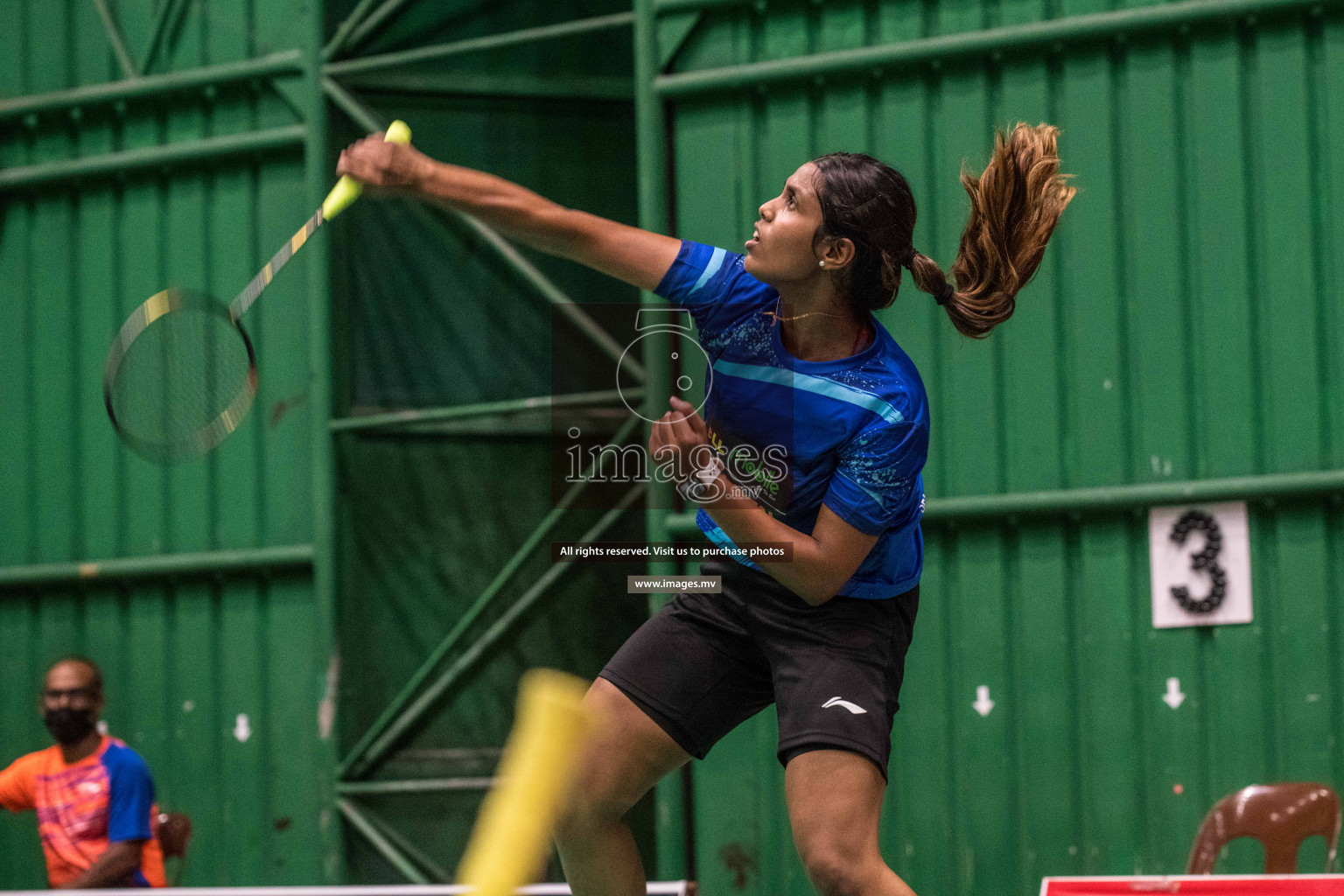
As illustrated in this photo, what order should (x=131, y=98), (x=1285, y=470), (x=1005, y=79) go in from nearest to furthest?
(x=1285, y=470), (x=1005, y=79), (x=131, y=98)

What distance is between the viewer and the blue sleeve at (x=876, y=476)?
9.38 ft

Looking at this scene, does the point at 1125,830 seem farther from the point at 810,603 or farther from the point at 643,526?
the point at 810,603

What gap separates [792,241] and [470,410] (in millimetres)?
4129

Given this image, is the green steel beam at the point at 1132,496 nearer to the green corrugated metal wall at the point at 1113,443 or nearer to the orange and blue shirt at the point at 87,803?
the green corrugated metal wall at the point at 1113,443

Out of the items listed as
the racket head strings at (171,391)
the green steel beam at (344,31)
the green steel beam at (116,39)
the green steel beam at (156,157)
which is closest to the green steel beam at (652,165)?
the green steel beam at (344,31)

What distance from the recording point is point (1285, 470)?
5.68 m

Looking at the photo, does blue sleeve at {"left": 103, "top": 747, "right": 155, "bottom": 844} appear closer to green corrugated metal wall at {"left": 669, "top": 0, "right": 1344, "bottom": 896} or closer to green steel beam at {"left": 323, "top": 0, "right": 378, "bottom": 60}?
green corrugated metal wall at {"left": 669, "top": 0, "right": 1344, "bottom": 896}

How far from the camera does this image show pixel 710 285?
120 inches

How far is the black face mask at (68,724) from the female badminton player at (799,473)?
302cm

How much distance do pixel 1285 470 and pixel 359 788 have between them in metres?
4.16

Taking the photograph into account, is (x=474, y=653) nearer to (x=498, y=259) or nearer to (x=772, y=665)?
(x=498, y=259)

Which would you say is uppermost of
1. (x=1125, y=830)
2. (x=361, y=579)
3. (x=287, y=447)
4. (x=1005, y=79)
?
(x=1005, y=79)

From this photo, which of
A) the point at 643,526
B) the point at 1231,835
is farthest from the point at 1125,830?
the point at 643,526

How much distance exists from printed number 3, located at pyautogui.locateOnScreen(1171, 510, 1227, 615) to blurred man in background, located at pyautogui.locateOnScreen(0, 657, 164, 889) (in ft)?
12.8
